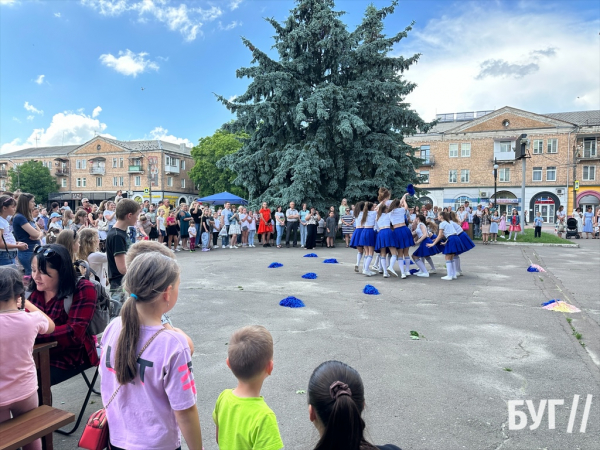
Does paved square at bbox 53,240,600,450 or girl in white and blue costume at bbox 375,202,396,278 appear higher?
girl in white and blue costume at bbox 375,202,396,278

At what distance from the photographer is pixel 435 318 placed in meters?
6.85

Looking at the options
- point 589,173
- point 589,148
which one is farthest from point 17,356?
point 589,173

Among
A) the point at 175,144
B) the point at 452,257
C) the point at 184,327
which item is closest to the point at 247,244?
the point at 452,257

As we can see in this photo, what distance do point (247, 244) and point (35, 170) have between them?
65.4 metres

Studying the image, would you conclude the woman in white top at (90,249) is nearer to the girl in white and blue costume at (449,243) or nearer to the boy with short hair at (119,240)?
the boy with short hair at (119,240)

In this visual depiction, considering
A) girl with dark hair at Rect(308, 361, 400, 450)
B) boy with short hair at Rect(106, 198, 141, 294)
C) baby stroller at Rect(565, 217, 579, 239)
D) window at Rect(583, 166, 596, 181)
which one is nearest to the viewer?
girl with dark hair at Rect(308, 361, 400, 450)

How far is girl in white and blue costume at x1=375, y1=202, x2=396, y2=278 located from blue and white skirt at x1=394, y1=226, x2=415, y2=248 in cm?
10

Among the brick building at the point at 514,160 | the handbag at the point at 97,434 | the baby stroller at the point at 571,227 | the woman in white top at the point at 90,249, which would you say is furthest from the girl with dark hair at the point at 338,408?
the brick building at the point at 514,160

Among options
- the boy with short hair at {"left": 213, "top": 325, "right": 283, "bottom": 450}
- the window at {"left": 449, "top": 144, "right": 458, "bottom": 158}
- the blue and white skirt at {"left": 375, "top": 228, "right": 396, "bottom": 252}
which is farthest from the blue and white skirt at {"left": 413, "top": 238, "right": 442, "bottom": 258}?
the window at {"left": 449, "top": 144, "right": 458, "bottom": 158}

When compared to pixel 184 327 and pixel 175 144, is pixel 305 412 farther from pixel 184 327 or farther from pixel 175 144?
pixel 175 144

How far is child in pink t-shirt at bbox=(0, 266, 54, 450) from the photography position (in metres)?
2.69

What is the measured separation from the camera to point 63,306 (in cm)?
338

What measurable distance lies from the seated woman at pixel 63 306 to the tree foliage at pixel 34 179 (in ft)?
255

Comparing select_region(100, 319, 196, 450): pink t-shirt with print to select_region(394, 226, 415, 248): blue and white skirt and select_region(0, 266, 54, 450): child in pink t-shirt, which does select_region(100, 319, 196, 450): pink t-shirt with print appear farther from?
select_region(394, 226, 415, 248): blue and white skirt
